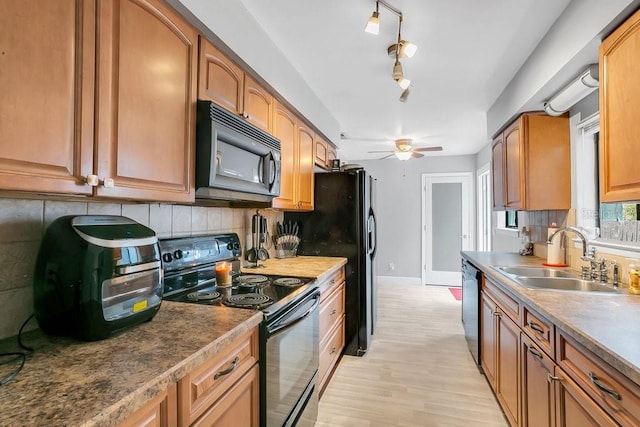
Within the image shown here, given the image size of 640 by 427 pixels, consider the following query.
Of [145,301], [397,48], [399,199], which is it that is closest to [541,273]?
[397,48]

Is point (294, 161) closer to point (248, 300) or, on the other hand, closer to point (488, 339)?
point (248, 300)

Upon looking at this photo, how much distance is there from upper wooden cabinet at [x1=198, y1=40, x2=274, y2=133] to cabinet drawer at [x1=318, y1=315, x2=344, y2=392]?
5.31 feet

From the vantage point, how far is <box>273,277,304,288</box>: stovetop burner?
1.75 metres

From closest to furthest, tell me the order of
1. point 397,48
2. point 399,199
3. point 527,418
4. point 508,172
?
point 527,418, point 397,48, point 508,172, point 399,199

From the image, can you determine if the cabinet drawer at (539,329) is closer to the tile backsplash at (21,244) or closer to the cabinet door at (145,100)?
the cabinet door at (145,100)

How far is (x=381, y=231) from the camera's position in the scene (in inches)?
232

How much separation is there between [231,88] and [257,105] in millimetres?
300

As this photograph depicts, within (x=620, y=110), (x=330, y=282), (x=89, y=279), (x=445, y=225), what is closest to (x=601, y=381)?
(x=620, y=110)

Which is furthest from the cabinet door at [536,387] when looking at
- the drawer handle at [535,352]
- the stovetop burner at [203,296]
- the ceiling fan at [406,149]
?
the ceiling fan at [406,149]

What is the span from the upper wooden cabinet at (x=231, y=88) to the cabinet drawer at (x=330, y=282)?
3.73ft

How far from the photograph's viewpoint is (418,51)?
215 cm

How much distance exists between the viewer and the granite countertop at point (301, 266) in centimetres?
207

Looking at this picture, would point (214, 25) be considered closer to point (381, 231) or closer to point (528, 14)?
point (528, 14)

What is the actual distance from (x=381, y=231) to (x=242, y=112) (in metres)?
4.58
